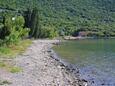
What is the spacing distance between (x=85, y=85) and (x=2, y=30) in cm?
5564

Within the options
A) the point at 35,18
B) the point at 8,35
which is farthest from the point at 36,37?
the point at 8,35

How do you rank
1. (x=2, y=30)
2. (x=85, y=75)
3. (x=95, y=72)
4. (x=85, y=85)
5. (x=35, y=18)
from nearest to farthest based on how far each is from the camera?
(x=85, y=85), (x=85, y=75), (x=95, y=72), (x=2, y=30), (x=35, y=18)

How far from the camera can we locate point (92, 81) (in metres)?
51.9

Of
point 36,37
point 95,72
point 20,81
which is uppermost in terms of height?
point 20,81

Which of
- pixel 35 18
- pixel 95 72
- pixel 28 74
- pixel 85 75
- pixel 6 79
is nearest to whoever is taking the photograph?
pixel 6 79

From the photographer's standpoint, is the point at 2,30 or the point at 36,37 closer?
the point at 2,30

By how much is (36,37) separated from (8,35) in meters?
77.7

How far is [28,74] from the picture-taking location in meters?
51.4

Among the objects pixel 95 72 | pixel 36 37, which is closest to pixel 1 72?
pixel 95 72

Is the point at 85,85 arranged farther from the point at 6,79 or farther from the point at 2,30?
the point at 2,30

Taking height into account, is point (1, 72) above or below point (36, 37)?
above

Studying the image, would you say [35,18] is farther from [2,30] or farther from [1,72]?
[1,72]

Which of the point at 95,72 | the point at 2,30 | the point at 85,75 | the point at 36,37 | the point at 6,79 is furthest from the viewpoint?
the point at 36,37

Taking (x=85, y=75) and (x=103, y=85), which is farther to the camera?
(x=85, y=75)
